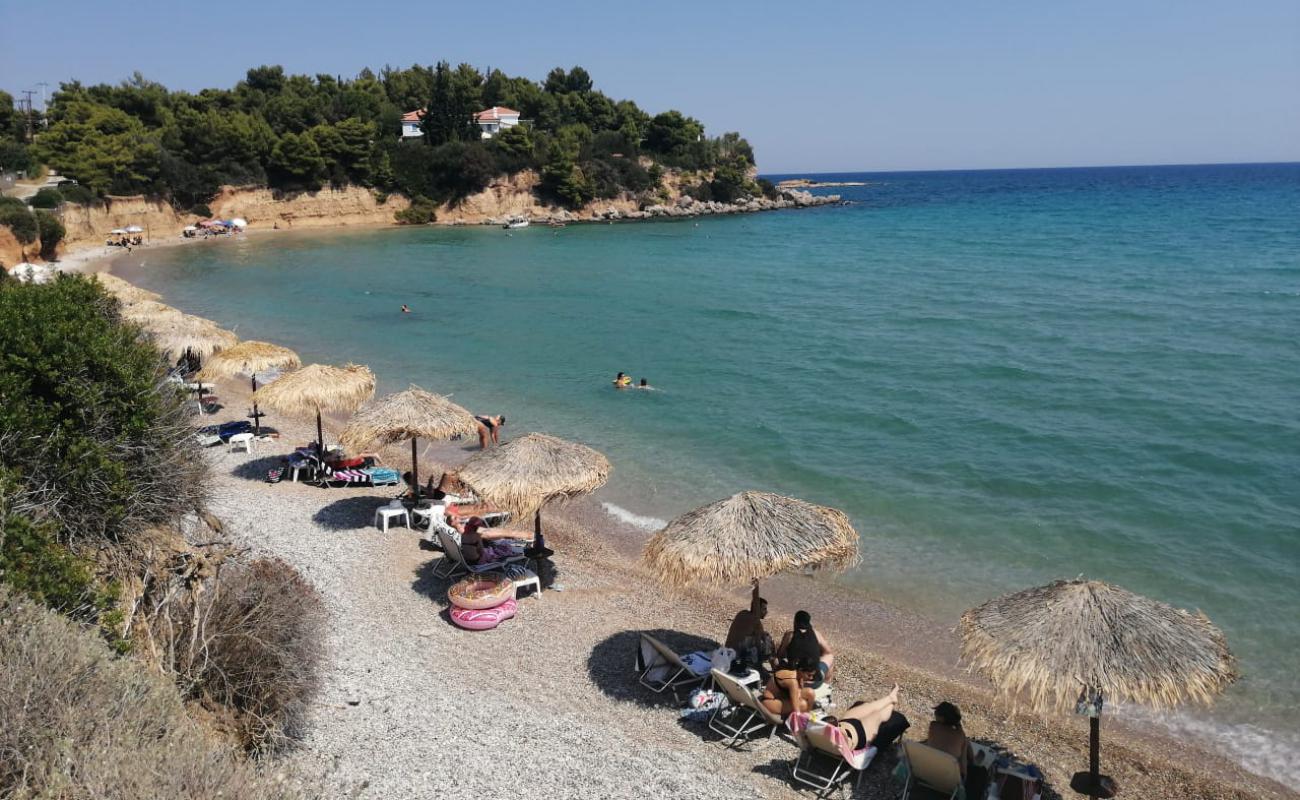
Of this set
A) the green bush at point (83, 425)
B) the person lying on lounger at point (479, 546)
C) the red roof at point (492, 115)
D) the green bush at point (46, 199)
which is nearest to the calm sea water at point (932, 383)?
the person lying on lounger at point (479, 546)

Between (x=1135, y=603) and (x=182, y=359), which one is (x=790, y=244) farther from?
(x=1135, y=603)

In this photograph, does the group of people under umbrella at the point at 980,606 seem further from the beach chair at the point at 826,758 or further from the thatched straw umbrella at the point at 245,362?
the thatched straw umbrella at the point at 245,362

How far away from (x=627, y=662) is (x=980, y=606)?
367 cm

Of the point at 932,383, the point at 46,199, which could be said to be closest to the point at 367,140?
the point at 46,199

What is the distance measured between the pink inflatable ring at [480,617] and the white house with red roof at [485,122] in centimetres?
8028

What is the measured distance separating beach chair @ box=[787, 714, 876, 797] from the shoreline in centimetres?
32

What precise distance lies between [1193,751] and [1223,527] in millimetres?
5982

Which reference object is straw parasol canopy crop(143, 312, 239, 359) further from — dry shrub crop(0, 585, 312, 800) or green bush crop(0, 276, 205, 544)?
dry shrub crop(0, 585, 312, 800)

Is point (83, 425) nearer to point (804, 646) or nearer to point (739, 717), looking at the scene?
point (739, 717)

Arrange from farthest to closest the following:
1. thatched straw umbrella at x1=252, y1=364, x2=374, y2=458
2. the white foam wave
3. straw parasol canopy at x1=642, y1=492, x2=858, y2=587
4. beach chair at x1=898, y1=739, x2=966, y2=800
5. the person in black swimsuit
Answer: the person in black swimsuit → the white foam wave → thatched straw umbrella at x1=252, y1=364, x2=374, y2=458 → straw parasol canopy at x1=642, y1=492, x2=858, y2=587 → beach chair at x1=898, y1=739, x2=966, y2=800

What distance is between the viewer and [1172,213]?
7406cm

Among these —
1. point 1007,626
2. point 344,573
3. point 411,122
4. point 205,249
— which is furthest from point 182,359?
point 411,122

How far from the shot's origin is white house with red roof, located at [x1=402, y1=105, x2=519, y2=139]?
8506cm

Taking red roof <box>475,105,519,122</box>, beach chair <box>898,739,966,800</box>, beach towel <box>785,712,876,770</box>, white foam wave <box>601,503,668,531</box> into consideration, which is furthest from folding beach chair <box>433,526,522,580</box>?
red roof <box>475,105,519,122</box>
